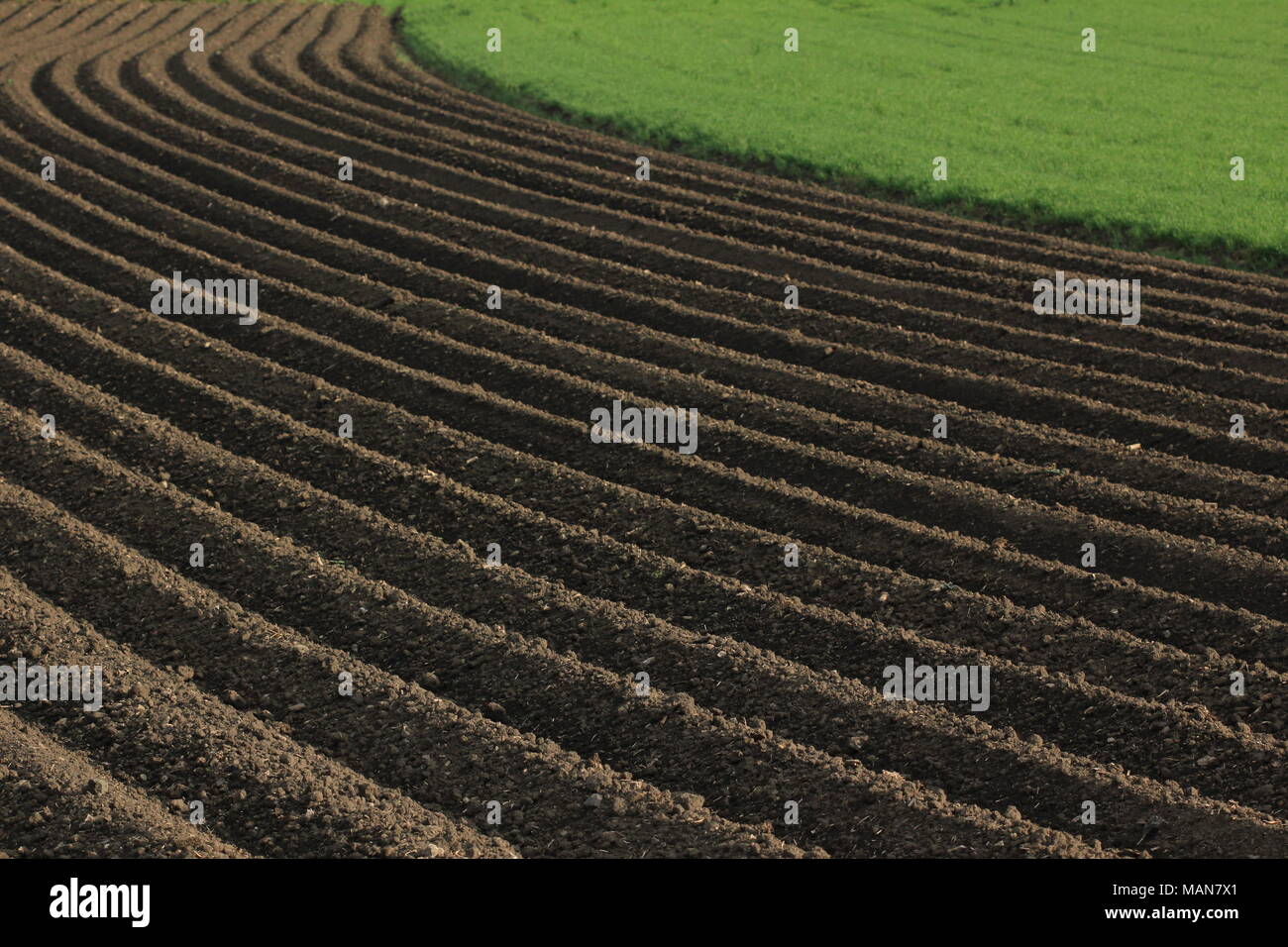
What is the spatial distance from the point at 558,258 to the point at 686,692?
638 centimetres

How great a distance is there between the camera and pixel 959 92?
19547 mm

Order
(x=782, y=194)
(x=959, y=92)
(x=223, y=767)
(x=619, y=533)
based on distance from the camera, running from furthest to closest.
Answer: (x=959, y=92), (x=782, y=194), (x=619, y=533), (x=223, y=767)

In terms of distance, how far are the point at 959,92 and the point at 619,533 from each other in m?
13.9

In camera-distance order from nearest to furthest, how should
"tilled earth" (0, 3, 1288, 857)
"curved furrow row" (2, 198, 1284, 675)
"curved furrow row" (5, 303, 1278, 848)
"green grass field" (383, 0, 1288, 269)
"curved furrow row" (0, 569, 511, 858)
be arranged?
"curved furrow row" (0, 569, 511, 858) < "tilled earth" (0, 3, 1288, 857) < "curved furrow row" (5, 303, 1278, 848) < "curved furrow row" (2, 198, 1284, 675) < "green grass field" (383, 0, 1288, 269)

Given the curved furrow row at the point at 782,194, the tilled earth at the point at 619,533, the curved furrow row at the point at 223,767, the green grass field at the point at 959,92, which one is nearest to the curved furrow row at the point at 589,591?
the tilled earth at the point at 619,533

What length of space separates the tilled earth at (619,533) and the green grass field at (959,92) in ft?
5.88

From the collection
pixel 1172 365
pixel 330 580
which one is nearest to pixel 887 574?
pixel 330 580

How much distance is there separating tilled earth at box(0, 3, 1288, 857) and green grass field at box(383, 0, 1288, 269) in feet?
5.88

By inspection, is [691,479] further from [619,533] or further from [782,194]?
[782,194]

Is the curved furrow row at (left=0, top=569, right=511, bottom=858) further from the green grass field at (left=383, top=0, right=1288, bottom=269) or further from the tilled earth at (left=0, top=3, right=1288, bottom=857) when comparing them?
the green grass field at (left=383, top=0, right=1288, bottom=269)

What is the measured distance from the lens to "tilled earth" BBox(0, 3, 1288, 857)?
18.3 feet

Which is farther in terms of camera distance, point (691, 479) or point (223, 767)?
point (691, 479)

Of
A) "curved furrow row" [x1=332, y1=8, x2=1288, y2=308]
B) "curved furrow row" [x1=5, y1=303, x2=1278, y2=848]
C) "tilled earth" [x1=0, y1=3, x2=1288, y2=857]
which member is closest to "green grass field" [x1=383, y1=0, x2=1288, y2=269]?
"curved furrow row" [x1=332, y1=8, x2=1288, y2=308]

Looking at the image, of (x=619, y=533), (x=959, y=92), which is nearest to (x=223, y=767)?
(x=619, y=533)
